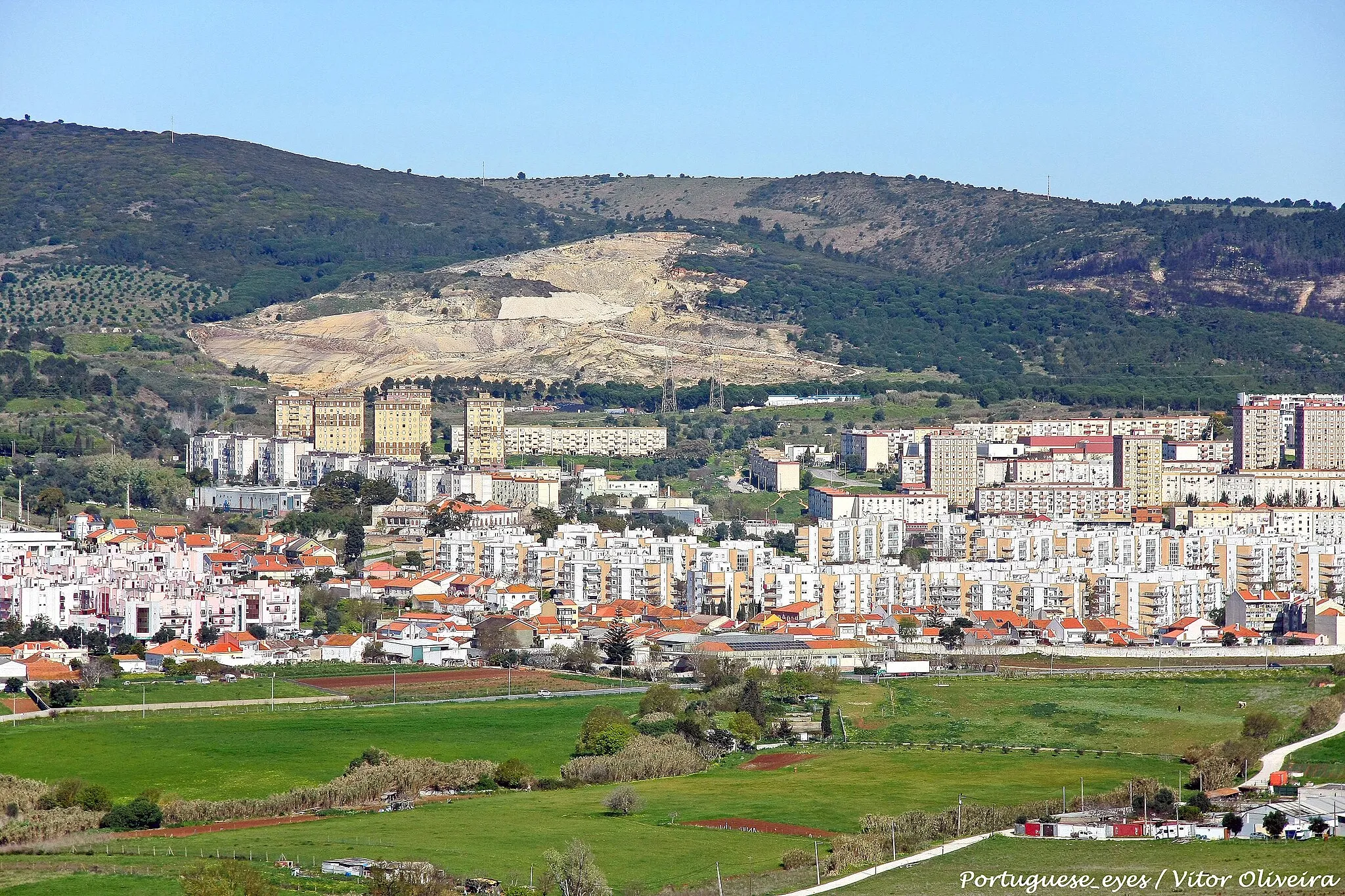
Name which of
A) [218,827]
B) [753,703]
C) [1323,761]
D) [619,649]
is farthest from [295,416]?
[1323,761]

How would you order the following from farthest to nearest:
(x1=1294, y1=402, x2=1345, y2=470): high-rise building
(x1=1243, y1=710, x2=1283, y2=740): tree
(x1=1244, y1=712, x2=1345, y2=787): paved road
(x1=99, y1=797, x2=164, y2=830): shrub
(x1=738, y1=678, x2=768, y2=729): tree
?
(x1=1294, y1=402, x2=1345, y2=470): high-rise building
(x1=738, y1=678, x2=768, y2=729): tree
(x1=1243, y1=710, x2=1283, y2=740): tree
(x1=1244, y1=712, x2=1345, y2=787): paved road
(x1=99, y1=797, x2=164, y2=830): shrub

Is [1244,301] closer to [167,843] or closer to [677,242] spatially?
[677,242]

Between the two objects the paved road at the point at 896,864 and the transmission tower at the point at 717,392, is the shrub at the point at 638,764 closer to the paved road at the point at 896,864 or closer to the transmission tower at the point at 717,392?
the paved road at the point at 896,864

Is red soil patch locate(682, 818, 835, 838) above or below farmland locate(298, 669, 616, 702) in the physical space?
above

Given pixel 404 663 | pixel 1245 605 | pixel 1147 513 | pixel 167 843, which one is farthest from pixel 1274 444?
pixel 167 843

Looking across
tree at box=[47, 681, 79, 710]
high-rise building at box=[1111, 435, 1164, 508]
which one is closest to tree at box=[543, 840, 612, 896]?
tree at box=[47, 681, 79, 710]

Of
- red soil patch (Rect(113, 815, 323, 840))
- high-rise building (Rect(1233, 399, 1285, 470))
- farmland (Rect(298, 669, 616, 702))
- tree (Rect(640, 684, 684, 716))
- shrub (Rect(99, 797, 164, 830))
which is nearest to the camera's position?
red soil patch (Rect(113, 815, 323, 840))

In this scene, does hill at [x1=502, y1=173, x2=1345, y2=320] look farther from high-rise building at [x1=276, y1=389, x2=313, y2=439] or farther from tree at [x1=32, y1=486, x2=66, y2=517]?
tree at [x1=32, y1=486, x2=66, y2=517]

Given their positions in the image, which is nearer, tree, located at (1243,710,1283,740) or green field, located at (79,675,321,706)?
tree, located at (1243,710,1283,740)

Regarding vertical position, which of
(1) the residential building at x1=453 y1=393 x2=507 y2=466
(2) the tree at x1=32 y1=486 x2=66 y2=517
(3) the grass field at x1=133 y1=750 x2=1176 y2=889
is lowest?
(3) the grass field at x1=133 y1=750 x2=1176 y2=889
